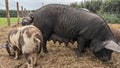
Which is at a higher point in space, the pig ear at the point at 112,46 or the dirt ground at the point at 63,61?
the pig ear at the point at 112,46

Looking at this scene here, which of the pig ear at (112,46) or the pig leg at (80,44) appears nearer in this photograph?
the pig ear at (112,46)

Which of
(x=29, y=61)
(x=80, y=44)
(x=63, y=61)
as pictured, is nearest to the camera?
(x=29, y=61)

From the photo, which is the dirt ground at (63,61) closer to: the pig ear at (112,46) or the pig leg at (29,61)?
the pig leg at (29,61)

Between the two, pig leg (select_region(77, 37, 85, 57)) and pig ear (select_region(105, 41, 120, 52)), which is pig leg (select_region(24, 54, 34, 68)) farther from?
pig ear (select_region(105, 41, 120, 52))

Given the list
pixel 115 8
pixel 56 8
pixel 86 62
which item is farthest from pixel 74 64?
pixel 115 8

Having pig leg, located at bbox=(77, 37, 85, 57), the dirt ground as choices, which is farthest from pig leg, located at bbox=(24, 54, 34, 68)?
pig leg, located at bbox=(77, 37, 85, 57)

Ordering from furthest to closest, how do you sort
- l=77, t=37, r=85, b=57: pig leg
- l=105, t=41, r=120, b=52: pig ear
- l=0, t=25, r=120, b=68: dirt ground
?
l=77, t=37, r=85, b=57: pig leg
l=0, t=25, r=120, b=68: dirt ground
l=105, t=41, r=120, b=52: pig ear

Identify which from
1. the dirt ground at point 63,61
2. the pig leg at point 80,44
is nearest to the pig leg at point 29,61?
the dirt ground at point 63,61

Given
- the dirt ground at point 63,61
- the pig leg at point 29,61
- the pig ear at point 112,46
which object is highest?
the pig ear at point 112,46

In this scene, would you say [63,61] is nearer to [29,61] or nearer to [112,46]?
[29,61]

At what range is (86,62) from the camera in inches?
238

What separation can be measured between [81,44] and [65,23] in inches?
28.9

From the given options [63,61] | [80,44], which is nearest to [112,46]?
[80,44]

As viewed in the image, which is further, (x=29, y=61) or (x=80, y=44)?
(x=80, y=44)
